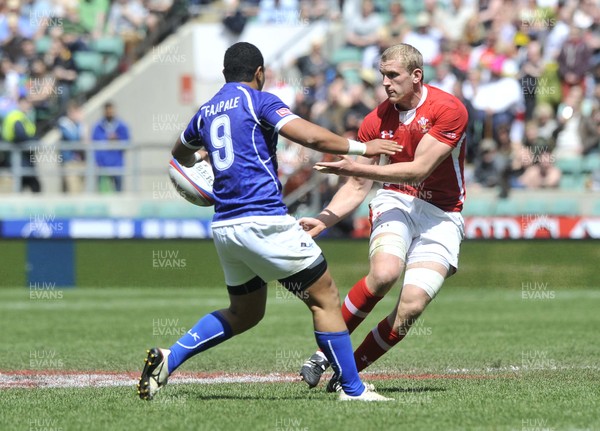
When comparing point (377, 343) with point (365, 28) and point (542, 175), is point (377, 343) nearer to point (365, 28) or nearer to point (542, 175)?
point (542, 175)

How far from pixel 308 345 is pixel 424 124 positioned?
13.7ft

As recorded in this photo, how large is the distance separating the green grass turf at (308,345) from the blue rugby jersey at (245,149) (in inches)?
50.6

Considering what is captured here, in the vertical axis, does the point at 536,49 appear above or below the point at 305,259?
below

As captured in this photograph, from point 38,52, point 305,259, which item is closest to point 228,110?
point 305,259

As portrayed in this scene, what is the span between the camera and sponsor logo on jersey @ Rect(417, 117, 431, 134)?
828 cm

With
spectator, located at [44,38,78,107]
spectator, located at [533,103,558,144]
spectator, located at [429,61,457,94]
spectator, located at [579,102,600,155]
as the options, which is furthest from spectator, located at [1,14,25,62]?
spectator, located at [579,102,600,155]

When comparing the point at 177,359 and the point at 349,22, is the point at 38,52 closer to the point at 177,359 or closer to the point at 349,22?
the point at 349,22

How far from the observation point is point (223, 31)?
24.9m

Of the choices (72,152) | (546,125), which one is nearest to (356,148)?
(546,125)

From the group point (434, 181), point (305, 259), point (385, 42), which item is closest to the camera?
point (305, 259)

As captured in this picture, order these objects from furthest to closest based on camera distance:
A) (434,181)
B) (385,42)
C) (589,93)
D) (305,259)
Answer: (385,42) < (589,93) < (434,181) < (305,259)

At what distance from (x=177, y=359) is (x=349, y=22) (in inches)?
669

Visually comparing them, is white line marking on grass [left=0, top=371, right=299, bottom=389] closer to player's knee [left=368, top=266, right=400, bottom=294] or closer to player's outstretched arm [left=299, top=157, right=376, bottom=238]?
player's knee [left=368, top=266, right=400, bottom=294]

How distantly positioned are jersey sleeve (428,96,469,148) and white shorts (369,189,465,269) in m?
0.54
